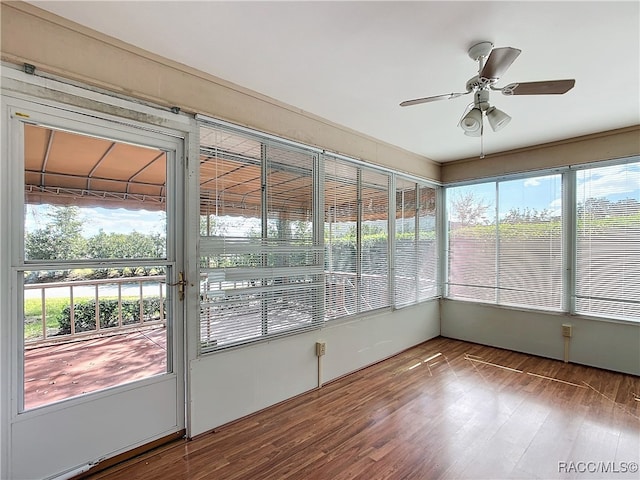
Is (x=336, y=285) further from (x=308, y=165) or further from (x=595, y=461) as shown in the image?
(x=595, y=461)

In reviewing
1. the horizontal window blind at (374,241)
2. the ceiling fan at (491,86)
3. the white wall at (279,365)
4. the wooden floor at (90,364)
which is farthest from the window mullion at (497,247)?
the wooden floor at (90,364)

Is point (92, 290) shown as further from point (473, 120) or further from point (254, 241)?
point (473, 120)

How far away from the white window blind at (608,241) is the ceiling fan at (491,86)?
2.37m

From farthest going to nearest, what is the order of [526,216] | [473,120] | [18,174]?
[526,216]
[473,120]
[18,174]

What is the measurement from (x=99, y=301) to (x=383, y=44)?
241cm

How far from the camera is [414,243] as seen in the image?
4504mm

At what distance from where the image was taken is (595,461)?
2.11 m

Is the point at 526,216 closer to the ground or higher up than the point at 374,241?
higher up

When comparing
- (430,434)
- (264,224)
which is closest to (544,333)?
(430,434)

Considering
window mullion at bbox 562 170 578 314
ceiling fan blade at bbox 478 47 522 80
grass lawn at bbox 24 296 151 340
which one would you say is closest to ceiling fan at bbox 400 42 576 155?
ceiling fan blade at bbox 478 47 522 80

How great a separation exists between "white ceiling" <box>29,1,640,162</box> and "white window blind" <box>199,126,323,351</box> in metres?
0.55

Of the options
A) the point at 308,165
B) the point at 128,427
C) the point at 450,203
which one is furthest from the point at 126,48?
the point at 450,203

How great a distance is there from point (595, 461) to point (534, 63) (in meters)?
2.67

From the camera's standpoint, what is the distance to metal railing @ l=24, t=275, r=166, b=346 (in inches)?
73.1
